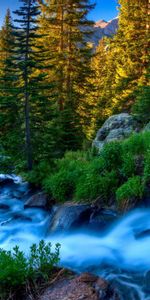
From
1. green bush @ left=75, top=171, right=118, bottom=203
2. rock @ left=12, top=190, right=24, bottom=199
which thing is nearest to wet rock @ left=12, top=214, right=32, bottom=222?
green bush @ left=75, top=171, right=118, bottom=203

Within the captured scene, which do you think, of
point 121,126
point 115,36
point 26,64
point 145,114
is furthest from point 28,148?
point 115,36

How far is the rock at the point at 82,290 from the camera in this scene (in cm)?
450

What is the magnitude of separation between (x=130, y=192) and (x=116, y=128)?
9696 millimetres

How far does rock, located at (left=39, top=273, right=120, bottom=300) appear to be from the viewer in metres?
4.50

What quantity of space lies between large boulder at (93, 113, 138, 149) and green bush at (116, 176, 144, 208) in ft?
27.1

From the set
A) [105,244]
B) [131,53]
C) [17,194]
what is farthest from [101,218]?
[131,53]

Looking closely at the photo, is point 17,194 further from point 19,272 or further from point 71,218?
point 19,272

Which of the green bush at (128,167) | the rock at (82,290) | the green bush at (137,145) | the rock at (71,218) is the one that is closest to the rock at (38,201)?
the rock at (71,218)

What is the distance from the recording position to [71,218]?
8648mm

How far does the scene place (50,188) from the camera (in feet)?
37.5

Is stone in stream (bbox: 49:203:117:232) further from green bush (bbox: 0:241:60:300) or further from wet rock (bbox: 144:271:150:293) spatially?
green bush (bbox: 0:241:60:300)

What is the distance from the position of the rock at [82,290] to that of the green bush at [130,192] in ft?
12.6

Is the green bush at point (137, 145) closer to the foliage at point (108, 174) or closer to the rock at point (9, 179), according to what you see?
the foliage at point (108, 174)

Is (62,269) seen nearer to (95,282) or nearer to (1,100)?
(95,282)
